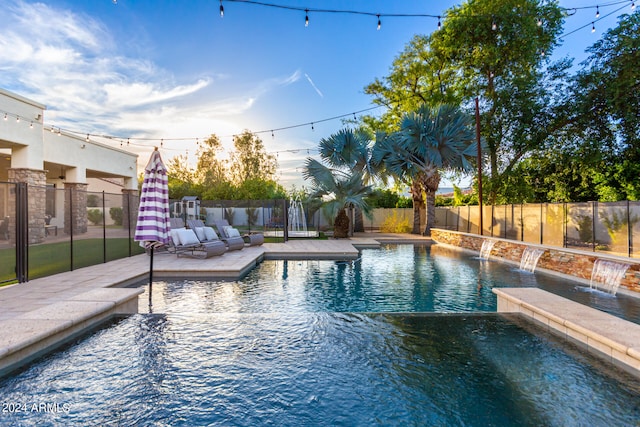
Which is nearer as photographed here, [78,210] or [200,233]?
[200,233]

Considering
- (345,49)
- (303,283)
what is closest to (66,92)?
(345,49)

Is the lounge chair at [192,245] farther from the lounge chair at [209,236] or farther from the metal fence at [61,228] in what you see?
the metal fence at [61,228]

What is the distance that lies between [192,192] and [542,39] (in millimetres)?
27702

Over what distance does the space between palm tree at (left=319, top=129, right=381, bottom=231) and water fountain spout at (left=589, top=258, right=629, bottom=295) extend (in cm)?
1163

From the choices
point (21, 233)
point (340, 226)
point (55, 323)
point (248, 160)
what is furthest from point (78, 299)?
point (248, 160)

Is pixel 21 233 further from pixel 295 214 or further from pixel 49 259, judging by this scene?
pixel 295 214

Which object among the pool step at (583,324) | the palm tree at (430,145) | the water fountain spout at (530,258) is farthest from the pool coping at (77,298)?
the palm tree at (430,145)

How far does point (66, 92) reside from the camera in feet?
44.3

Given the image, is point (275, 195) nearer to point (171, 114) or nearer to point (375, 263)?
point (171, 114)

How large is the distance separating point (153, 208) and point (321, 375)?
14.6ft

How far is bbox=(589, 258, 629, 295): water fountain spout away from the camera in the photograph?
6688 mm

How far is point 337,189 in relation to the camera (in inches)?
656

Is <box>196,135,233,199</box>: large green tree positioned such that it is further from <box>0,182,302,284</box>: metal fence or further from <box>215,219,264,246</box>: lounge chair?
<box>215,219,264,246</box>: lounge chair

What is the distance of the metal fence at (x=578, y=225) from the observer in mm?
8844
